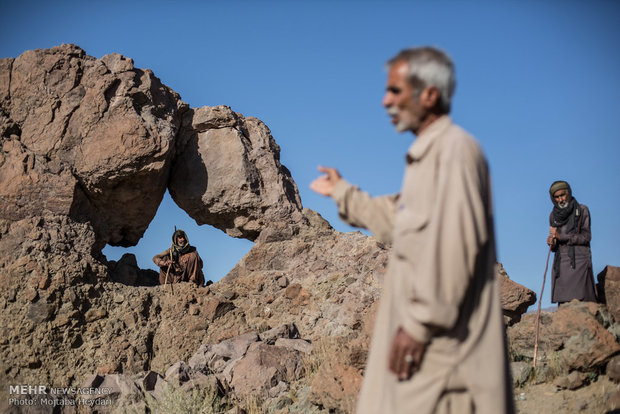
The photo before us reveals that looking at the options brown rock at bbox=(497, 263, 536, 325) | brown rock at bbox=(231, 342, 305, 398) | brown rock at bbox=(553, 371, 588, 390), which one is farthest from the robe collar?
brown rock at bbox=(497, 263, 536, 325)

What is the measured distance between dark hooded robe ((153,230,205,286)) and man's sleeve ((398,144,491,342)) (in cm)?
972

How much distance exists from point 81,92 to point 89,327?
3.88m

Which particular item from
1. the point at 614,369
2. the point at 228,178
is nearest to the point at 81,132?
the point at 228,178

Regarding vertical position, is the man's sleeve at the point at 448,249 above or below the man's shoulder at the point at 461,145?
below

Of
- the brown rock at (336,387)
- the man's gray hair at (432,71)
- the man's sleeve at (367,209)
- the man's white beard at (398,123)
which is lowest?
the brown rock at (336,387)

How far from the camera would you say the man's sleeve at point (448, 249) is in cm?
212

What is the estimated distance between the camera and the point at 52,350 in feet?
29.6

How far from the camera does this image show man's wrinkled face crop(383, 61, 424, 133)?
240 cm

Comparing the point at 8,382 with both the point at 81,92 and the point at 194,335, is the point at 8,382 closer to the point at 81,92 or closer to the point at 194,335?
the point at 194,335

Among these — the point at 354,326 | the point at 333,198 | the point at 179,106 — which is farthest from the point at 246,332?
the point at 333,198

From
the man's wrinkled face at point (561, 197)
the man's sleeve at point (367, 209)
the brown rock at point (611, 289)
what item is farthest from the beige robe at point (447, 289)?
the man's wrinkled face at point (561, 197)

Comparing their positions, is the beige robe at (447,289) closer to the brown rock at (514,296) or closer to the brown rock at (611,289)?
the brown rock at (611,289)

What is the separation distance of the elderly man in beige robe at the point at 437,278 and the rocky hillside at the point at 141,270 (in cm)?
452

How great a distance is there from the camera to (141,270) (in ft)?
41.1
